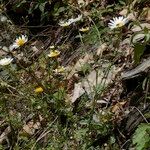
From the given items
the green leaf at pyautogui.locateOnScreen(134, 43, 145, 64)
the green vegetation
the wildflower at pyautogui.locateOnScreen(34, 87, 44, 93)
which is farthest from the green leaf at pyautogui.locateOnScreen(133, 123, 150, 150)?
the wildflower at pyautogui.locateOnScreen(34, 87, 44, 93)

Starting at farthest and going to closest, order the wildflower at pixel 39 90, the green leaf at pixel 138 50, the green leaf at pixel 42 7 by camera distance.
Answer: the green leaf at pixel 42 7 < the wildflower at pixel 39 90 < the green leaf at pixel 138 50

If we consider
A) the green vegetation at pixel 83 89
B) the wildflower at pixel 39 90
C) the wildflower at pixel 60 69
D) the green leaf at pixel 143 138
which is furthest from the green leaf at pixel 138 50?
the wildflower at pixel 60 69

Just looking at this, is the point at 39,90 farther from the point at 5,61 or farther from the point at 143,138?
the point at 143,138

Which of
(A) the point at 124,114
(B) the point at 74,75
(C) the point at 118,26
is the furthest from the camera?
(B) the point at 74,75

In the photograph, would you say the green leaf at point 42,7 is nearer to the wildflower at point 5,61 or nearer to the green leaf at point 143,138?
the wildflower at point 5,61

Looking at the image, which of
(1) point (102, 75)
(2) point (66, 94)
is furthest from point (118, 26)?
(2) point (66, 94)

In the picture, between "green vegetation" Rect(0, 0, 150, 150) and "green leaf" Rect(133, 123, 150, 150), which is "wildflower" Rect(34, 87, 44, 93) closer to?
"green vegetation" Rect(0, 0, 150, 150)

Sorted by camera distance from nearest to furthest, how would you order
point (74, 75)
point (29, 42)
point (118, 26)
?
point (118, 26) → point (74, 75) → point (29, 42)

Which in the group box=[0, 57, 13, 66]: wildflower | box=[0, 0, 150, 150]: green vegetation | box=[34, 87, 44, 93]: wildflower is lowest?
box=[0, 0, 150, 150]: green vegetation

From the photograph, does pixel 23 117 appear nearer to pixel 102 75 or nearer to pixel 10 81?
pixel 10 81
